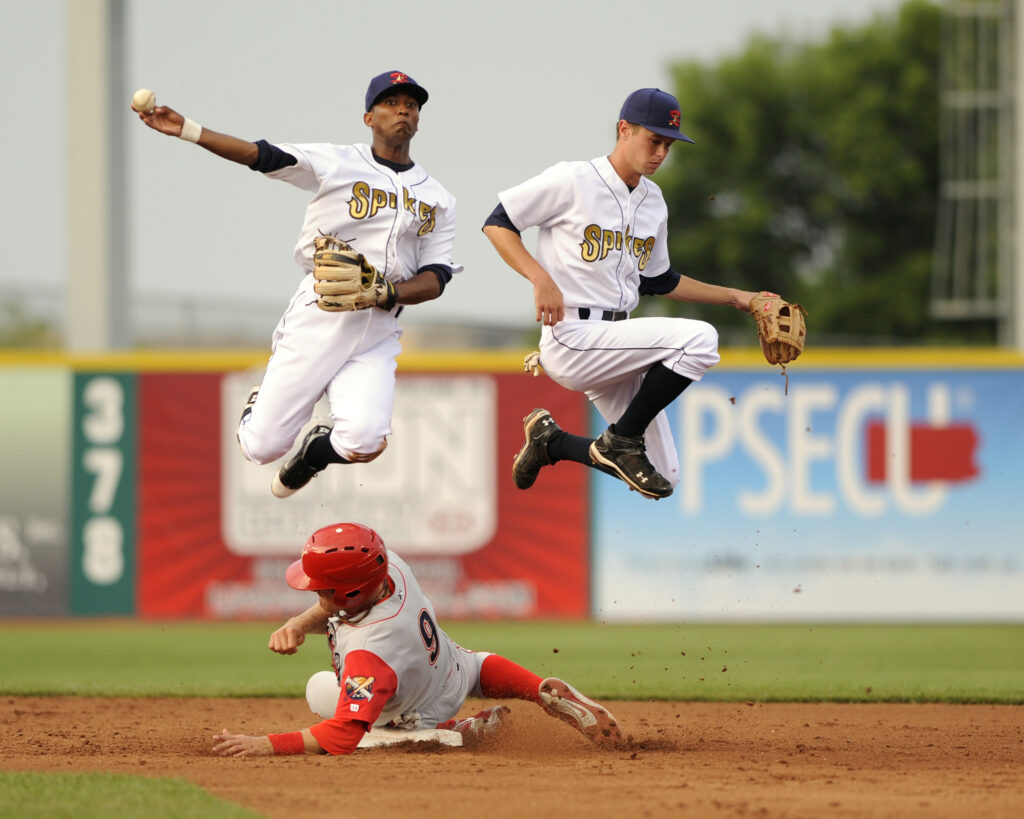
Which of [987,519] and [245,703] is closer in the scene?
[245,703]

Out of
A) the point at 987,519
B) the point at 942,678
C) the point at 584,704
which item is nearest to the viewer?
the point at 584,704

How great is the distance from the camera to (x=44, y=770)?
5371 millimetres

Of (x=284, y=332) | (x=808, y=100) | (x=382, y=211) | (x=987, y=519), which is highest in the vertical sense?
(x=808, y=100)

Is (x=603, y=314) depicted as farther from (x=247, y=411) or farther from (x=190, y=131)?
(x=190, y=131)

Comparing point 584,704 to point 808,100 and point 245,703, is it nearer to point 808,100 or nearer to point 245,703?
point 245,703

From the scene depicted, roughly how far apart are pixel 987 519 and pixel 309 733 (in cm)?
788

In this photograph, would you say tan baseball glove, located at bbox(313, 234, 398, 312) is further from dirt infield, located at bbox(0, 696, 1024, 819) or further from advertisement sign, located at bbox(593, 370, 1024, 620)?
advertisement sign, located at bbox(593, 370, 1024, 620)

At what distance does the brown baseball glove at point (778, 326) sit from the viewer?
6.18 meters

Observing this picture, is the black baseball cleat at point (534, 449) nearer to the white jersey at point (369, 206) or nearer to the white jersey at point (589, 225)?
the white jersey at point (589, 225)

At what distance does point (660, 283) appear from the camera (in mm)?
6461

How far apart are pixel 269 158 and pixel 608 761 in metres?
2.71

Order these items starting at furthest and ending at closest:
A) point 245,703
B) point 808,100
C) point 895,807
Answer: point 808,100 → point 245,703 → point 895,807

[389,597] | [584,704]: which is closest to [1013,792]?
[584,704]

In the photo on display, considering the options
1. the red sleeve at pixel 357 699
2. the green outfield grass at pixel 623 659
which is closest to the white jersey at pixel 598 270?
the red sleeve at pixel 357 699
